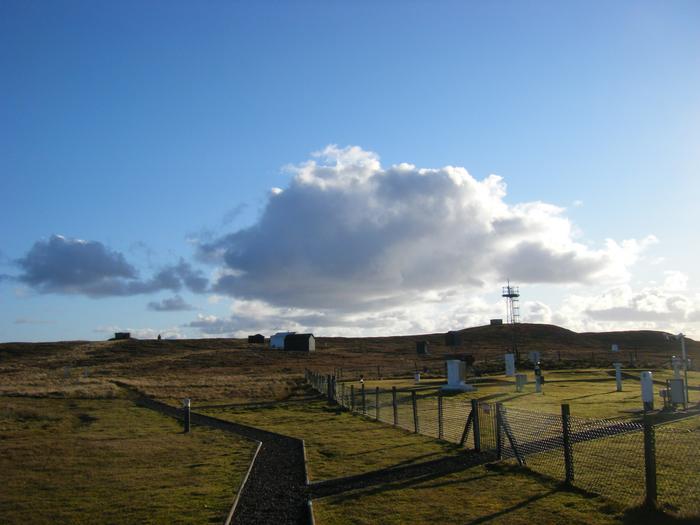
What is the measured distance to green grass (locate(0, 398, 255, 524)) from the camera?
10156 mm

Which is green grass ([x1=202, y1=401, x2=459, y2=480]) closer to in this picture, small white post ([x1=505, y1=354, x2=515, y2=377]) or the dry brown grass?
the dry brown grass

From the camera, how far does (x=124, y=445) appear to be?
58.0 ft

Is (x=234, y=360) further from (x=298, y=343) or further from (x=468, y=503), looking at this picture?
(x=468, y=503)

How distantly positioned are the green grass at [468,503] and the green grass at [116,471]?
7.02 feet

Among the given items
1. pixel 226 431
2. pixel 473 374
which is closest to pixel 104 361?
pixel 473 374

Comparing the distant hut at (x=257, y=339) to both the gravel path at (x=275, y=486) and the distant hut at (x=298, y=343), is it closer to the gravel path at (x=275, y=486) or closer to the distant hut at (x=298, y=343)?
the distant hut at (x=298, y=343)

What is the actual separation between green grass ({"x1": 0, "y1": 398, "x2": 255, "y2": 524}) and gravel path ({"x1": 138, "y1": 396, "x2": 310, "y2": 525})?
0.35 meters

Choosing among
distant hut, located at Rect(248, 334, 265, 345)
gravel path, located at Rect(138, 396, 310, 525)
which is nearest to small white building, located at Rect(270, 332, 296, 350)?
distant hut, located at Rect(248, 334, 265, 345)

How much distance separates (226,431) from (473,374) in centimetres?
3068

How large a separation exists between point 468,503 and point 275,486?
3.92 meters

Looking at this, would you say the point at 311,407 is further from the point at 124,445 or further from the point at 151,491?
the point at 151,491

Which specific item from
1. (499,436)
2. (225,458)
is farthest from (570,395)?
(225,458)

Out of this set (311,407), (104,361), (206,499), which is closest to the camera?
(206,499)

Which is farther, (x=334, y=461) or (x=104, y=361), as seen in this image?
(x=104, y=361)
